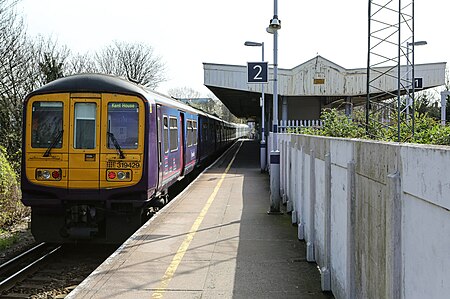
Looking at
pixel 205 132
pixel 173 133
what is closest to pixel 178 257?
pixel 173 133

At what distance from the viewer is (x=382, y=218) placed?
12.1 ft

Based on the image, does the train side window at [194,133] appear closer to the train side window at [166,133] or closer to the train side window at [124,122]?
the train side window at [166,133]

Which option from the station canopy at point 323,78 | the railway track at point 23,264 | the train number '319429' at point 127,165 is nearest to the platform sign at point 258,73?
the train number '319429' at point 127,165

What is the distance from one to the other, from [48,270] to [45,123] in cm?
259

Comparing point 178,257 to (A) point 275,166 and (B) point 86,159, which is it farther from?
(A) point 275,166

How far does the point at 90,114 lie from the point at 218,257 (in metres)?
3.86

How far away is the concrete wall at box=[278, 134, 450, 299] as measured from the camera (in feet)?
8.57

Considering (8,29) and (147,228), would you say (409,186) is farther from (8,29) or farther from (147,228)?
(8,29)

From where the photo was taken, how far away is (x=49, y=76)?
99.1ft

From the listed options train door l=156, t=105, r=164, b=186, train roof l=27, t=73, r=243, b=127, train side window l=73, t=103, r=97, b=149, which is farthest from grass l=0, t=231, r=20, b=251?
train door l=156, t=105, r=164, b=186

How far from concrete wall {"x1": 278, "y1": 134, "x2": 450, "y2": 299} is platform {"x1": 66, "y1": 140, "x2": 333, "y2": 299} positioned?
65 centimetres

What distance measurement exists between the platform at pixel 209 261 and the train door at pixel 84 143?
1350mm

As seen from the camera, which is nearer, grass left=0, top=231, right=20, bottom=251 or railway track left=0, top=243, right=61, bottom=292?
railway track left=0, top=243, right=61, bottom=292

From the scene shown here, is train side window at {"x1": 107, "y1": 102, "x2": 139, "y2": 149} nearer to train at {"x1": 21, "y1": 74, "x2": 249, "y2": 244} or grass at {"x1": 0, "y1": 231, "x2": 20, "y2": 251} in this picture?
train at {"x1": 21, "y1": 74, "x2": 249, "y2": 244}
